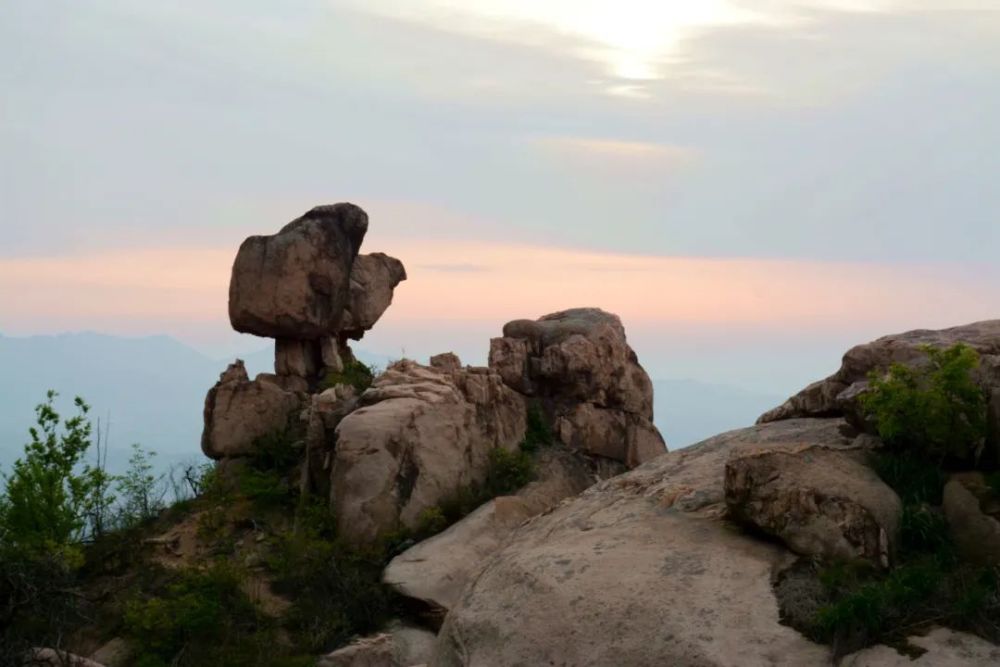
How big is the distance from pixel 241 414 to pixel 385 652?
32.1 ft

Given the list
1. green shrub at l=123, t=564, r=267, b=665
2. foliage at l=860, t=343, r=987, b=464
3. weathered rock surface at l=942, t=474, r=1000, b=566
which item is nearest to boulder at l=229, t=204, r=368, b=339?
green shrub at l=123, t=564, r=267, b=665

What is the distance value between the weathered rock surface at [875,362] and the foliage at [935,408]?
0.82 m

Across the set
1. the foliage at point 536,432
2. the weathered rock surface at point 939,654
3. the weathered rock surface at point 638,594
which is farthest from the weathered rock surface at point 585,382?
the weathered rock surface at point 939,654

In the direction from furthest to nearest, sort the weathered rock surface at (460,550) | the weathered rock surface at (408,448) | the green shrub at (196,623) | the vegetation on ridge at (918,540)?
the weathered rock surface at (408,448)
the weathered rock surface at (460,550)
the green shrub at (196,623)
the vegetation on ridge at (918,540)

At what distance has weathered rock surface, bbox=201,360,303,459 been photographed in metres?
27.3

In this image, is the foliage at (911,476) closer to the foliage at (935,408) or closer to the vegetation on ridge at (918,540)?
the vegetation on ridge at (918,540)

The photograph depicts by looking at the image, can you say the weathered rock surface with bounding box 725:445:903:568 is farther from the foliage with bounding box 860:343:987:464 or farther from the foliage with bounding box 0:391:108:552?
the foliage with bounding box 0:391:108:552

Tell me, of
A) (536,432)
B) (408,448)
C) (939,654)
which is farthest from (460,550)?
(939,654)

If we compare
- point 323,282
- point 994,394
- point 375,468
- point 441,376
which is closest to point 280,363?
point 323,282

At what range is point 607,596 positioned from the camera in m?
15.2

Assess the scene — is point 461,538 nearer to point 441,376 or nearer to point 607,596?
point 441,376

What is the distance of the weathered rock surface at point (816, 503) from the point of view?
1548 cm

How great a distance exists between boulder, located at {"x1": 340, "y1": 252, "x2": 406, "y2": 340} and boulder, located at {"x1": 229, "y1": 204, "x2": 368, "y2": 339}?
28.0 inches

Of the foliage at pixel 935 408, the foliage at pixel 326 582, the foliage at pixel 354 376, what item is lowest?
the foliage at pixel 326 582
